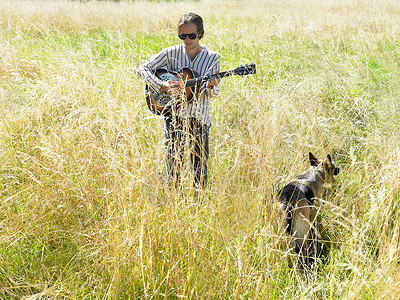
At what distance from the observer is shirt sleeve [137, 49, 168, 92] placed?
2504 mm

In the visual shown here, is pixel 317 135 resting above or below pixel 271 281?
above

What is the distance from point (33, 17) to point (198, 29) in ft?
19.0

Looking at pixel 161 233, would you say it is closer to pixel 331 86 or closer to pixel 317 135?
pixel 317 135

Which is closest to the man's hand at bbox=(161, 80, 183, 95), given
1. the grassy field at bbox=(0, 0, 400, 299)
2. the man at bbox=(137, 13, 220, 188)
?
the man at bbox=(137, 13, 220, 188)

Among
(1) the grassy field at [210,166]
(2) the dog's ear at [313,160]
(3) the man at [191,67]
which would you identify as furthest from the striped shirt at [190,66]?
(2) the dog's ear at [313,160]

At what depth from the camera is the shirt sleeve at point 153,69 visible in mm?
2504

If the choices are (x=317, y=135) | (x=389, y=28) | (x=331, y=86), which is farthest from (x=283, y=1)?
(x=317, y=135)

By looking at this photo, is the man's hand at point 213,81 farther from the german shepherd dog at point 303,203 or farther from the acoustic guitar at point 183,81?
the german shepherd dog at point 303,203

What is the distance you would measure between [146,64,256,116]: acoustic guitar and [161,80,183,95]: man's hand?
0.12 ft

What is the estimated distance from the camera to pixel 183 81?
2.36 metres

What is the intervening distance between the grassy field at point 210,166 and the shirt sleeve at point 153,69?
26cm

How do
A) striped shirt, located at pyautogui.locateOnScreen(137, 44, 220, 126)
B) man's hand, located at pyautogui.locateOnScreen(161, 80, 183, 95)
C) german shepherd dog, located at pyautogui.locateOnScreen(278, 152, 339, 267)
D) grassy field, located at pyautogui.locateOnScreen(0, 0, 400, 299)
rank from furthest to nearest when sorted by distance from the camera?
striped shirt, located at pyautogui.locateOnScreen(137, 44, 220, 126)
man's hand, located at pyautogui.locateOnScreen(161, 80, 183, 95)
german shepherd dog, located at pyautogui.locateOnScreen(278, 152, 339, 267)
grassy field, located at pyautogui.locateOnScreen(0, 0, 400, 299)

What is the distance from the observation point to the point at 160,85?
2.50 m

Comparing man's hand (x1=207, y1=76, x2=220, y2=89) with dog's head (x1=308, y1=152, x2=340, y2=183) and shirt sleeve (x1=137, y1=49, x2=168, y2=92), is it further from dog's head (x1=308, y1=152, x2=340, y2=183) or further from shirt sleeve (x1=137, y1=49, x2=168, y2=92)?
dog's head (x1=308, y1=152, x2=340, y2=183)
